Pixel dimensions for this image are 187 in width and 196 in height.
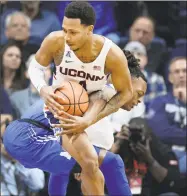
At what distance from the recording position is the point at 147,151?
9398 mm

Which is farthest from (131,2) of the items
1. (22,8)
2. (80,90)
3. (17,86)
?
(80,90)

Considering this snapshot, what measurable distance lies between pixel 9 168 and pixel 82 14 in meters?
2.90

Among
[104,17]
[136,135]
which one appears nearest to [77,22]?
[136,135]

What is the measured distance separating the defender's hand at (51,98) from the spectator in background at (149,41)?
393 cm

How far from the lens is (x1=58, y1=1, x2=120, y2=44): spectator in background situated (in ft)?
37.5

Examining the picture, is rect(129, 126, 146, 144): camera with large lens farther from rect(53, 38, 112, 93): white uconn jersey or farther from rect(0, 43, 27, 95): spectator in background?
rect(53, 38, 112, 93): white uconn jersey

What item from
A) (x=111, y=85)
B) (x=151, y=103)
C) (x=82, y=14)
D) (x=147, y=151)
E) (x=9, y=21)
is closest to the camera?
(x=82, y=14)

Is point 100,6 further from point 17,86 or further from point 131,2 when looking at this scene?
point 17,86

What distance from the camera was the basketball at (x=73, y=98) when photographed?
7199 millimetres

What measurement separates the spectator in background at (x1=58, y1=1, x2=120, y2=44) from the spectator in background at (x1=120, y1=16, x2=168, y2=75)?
1.04ft

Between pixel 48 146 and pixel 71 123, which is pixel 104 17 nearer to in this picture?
pixel 48 146

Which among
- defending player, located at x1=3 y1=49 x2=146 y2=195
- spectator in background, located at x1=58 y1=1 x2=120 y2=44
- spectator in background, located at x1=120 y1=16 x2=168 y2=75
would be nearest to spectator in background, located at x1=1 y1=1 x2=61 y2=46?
spectator in background, located at x1=58 y1=1 x2=120 y2=44

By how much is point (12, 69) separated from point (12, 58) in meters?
0.13

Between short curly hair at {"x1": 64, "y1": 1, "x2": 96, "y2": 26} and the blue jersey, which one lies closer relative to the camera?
short curly hair at {"x1": 64, "y1": 1, "x2": 96, "y2": 26}
